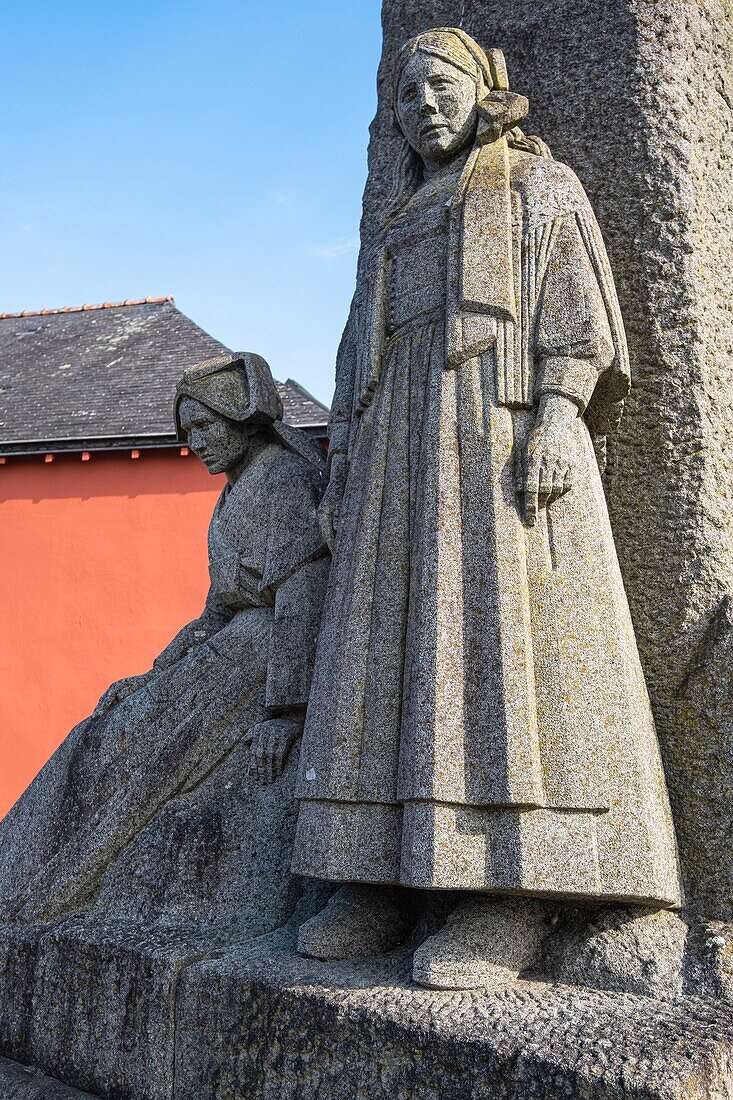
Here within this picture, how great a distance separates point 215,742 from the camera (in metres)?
3.82

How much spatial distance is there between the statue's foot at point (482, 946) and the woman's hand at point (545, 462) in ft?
3.32

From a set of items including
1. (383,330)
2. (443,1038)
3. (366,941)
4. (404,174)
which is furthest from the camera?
(404,174)

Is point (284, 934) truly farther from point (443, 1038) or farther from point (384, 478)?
point (384, 478)

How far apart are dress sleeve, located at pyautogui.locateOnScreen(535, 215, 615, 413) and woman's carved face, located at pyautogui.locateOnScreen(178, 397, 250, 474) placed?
1.55 meters

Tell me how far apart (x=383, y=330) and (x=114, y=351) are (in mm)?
13904

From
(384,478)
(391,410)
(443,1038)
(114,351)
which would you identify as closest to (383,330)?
(391,410)

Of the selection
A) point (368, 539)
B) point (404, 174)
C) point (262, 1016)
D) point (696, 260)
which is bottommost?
point (262, 1016)

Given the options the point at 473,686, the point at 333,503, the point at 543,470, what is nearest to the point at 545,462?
the point at 543,470

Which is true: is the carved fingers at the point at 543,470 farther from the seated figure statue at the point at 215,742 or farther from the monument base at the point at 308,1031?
the monument base at the point at 308,1031

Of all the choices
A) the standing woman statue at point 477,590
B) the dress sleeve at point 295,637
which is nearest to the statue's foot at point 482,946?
the standing woman statue at point 477,590

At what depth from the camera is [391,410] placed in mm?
3229

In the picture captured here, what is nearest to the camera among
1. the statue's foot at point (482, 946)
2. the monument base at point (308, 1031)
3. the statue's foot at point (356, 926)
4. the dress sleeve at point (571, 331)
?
the monument base at point (308, 1031)

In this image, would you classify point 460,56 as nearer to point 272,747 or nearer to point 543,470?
point 543,470

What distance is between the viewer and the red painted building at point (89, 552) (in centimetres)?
1276
